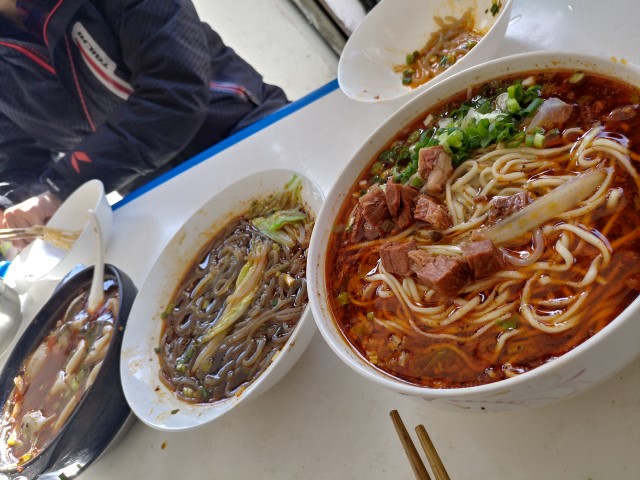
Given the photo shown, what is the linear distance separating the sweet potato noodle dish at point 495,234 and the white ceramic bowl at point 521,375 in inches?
1.3

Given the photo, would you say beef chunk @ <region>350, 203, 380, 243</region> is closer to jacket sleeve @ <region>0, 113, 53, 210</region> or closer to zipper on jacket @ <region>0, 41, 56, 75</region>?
zipper on jacket @ <region>0, 41, 56, 75</region>

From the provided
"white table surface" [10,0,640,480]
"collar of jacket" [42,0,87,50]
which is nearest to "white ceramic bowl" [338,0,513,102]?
"white table surface" [10,0,640,480]

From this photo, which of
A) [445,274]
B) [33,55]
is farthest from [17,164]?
[445,274]

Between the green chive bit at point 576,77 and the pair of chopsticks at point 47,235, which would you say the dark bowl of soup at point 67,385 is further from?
the green chive bit at point 576,77

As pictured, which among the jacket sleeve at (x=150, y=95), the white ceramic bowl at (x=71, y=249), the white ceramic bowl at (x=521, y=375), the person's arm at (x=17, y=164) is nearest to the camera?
the white ceramic bowl at (x=521, y=375)

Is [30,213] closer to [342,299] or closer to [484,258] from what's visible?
[342,299]

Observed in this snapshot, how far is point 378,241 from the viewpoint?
1.28m

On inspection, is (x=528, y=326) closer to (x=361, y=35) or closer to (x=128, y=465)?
(x=128, y=465)

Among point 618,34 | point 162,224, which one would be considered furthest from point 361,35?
point 162,224

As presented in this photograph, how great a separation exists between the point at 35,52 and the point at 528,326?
3456mm

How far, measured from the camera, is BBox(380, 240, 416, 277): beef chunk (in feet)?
3.76

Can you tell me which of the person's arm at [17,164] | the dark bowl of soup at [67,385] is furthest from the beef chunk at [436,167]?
the person's arm at [17,164]

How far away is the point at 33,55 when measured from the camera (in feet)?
10.1

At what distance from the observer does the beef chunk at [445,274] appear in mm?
1010
